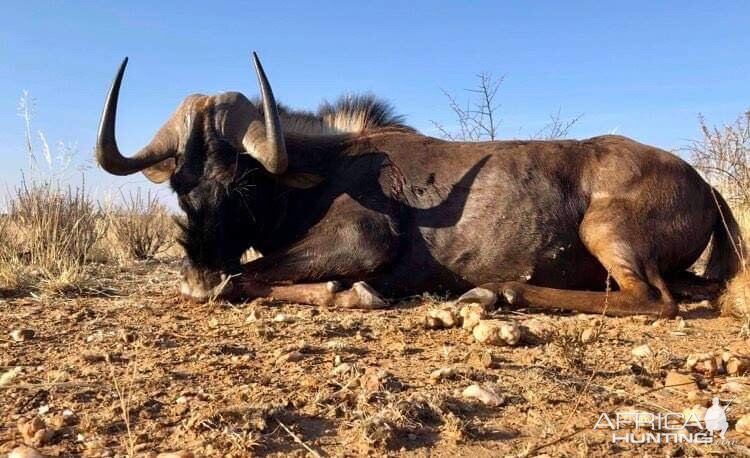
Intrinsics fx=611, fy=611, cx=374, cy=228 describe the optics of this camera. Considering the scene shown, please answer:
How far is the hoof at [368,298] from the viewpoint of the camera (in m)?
4.08

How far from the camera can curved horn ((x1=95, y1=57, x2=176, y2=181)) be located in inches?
165

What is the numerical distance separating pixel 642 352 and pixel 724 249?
232cm

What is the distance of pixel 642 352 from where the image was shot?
9.66 feet

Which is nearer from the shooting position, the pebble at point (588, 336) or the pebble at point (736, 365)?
the pebble at point (736, 365)

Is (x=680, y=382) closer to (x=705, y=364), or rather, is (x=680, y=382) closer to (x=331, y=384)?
(x=705, y=364)

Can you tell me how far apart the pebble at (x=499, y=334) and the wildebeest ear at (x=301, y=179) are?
2071 millimetres

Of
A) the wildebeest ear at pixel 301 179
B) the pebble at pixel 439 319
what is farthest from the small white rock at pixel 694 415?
the wildebeest ear at pixel 301 179

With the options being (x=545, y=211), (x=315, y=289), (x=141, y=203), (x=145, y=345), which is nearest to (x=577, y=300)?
(x=545, y=211)

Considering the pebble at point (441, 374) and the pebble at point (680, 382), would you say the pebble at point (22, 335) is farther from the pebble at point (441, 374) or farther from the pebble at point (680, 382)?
the pebble at point (680, 382)

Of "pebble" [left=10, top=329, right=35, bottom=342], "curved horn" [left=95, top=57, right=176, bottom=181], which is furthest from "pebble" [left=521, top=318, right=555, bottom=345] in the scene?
"curved horn" [left=95, top=57, right=176, bottom=181]

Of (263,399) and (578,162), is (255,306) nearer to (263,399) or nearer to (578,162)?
(263,399)

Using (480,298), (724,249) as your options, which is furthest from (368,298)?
(724,249)

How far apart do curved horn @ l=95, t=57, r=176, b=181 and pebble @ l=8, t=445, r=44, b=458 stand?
9.40 ft

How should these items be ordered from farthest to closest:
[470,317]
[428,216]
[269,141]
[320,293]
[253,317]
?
[428,216]
[269,141]
[320,293]
[253,317]
[470,317]
